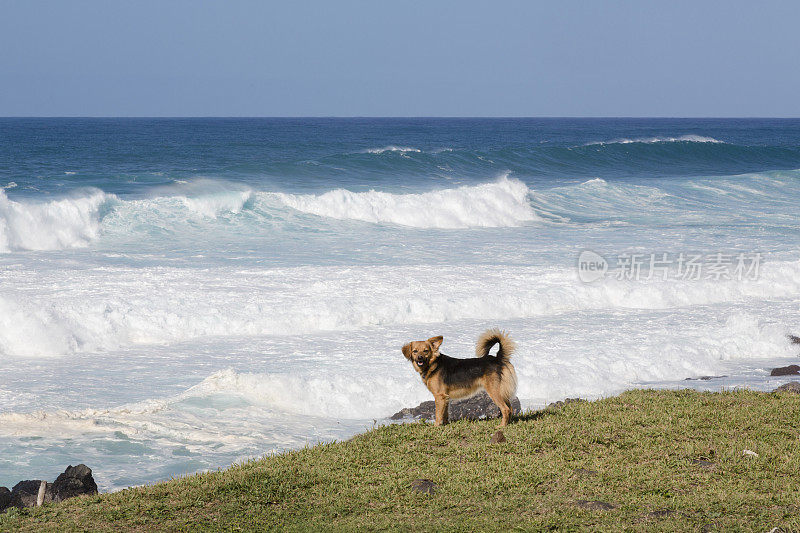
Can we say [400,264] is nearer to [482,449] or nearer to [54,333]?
[54,333]

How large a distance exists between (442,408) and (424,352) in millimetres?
837

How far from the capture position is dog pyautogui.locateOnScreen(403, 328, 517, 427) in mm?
8930

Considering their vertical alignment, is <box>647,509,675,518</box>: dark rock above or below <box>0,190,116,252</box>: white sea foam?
above

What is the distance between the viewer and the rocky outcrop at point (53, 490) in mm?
7820

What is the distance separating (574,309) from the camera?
1930cm

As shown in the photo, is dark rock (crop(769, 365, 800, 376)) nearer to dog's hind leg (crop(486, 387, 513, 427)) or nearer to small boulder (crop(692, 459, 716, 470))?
small boulder (crop(692, 459, 716, 470))

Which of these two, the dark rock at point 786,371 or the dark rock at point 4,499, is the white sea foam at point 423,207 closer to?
the dark rock at point 786,371

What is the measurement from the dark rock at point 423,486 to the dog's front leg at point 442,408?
5.31 ft

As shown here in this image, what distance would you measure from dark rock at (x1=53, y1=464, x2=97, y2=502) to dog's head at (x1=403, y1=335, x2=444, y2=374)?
3613mm

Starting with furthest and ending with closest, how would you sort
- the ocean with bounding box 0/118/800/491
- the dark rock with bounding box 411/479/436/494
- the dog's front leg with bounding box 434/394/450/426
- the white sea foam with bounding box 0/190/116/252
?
the white sea foam with bounding box 0/190/116/252 < the ocean with bounding box 0/118/800/491 < the dog's front leg with bounding box 434/394/450/426 < the dark rock with bounding box 411/479/436/494

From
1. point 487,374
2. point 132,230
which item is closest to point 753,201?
point 132,230

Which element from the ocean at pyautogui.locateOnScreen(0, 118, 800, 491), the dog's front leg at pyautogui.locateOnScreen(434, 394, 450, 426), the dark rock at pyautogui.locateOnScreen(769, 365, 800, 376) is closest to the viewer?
the dog's front leg at pyautogui.locateOnScreen(434, 394, 450, 426)

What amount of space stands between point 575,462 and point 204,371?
7.97m

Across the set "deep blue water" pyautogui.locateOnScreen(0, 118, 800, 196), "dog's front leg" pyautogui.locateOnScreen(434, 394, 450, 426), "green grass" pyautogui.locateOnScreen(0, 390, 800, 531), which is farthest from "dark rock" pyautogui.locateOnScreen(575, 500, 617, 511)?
"deep blue water" pyautogui.locateOnScreen(0, 118, 800, 196)
